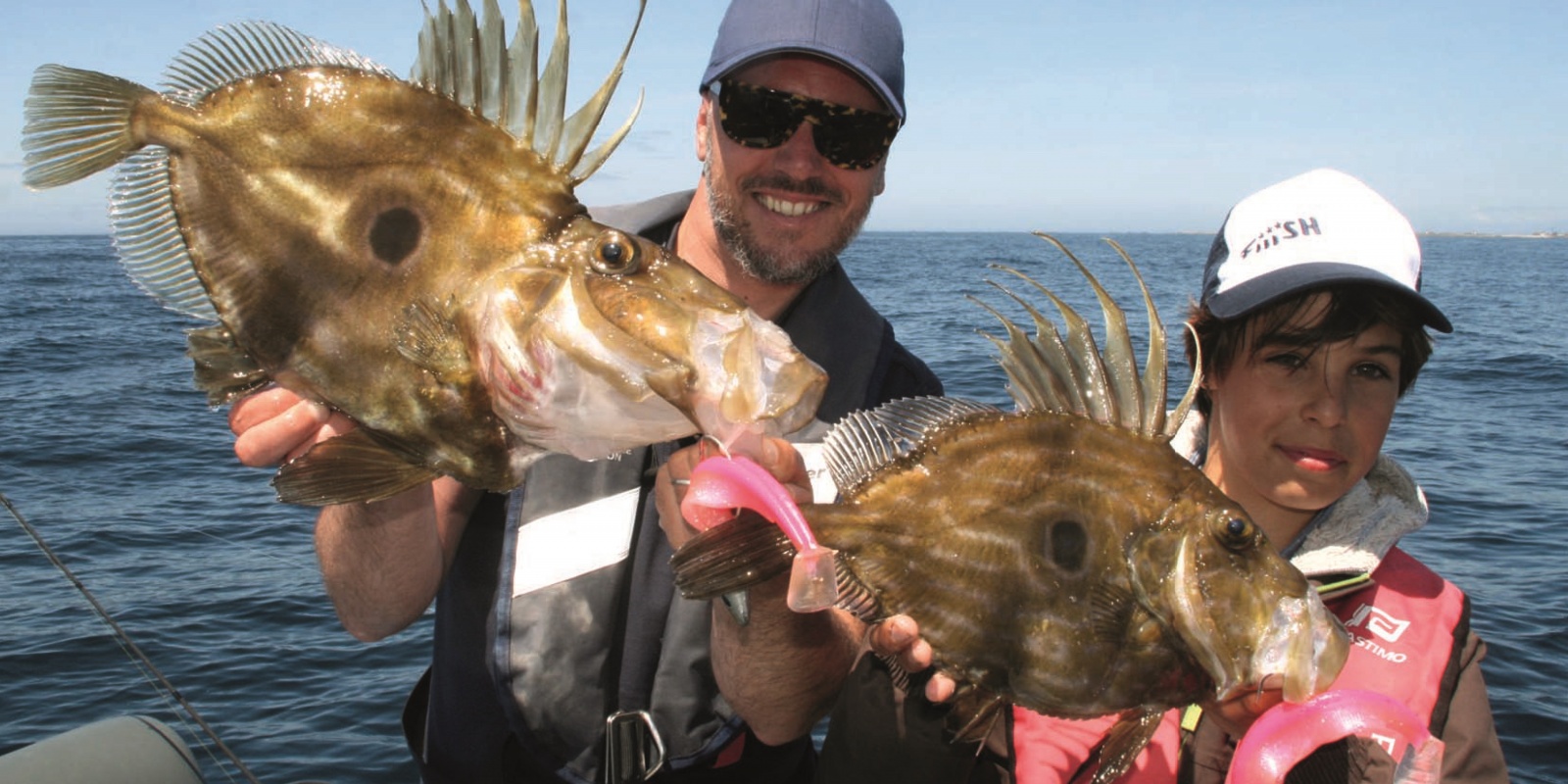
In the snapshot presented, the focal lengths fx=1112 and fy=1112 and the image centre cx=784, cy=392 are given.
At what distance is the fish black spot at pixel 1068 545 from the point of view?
256cm

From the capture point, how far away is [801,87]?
3.83m

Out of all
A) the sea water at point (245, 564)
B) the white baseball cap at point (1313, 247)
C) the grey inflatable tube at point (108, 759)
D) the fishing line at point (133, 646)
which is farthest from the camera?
the sea water at point (245, 564)

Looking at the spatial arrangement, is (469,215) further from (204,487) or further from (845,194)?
(204,487)

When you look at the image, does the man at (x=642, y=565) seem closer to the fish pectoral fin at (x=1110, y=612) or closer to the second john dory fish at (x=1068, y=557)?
the second john dory fish at (x=1068, y=557)

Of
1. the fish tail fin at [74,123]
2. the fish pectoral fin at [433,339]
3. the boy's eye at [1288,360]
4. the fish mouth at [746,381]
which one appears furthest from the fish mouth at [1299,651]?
the fish tail fin at [74,123]

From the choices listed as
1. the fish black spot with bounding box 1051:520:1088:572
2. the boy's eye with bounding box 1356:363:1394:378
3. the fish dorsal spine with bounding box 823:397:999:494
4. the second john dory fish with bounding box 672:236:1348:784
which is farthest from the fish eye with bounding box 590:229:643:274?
the boy's eye with bounding box 1356:363:1394:378

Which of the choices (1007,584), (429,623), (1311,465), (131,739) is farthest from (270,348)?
(429,623)

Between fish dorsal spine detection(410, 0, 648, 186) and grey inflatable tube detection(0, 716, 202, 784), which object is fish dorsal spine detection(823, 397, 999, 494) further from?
grey inflatable tube detection(0, 716, 202, 784)

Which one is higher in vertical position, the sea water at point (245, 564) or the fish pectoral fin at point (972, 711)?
the fish pectoral fin at point (972, 711)

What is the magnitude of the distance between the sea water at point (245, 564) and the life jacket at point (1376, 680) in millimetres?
1204

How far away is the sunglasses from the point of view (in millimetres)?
3664

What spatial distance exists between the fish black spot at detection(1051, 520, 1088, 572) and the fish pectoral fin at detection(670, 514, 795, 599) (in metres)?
0.65

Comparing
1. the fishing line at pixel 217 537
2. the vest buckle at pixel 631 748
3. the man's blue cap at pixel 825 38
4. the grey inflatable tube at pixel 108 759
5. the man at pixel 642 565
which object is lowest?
the fishing line at pixel 217 537

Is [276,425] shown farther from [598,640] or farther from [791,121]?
[791,121]
